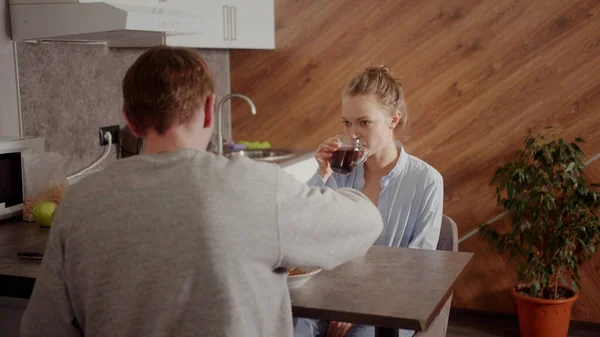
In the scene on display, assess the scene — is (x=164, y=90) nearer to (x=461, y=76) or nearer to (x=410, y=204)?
(x=410, y=204)

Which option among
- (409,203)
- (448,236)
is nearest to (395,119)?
(409,203)

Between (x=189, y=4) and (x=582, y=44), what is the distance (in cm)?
197

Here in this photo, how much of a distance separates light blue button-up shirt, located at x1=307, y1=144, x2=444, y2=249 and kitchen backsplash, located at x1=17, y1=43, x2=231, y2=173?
1.17 m

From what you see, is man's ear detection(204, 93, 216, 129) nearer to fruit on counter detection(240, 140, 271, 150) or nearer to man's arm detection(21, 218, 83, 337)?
man's arm detection(21, 218, 83, 337)

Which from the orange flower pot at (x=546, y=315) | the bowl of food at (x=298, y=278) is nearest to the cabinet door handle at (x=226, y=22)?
the orange flower pot at (x=546, y=315)

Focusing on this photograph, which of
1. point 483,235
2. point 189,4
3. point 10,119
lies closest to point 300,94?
point 189,4

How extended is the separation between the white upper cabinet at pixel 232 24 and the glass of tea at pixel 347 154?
4.05 feet

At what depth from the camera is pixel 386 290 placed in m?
1.47

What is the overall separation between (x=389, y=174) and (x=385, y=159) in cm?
8

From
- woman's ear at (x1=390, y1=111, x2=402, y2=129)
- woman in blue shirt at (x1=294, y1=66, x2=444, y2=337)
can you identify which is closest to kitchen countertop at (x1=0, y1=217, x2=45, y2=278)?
woman in blue shirt at (x1=294, y1=66, x2=444, y2=337)

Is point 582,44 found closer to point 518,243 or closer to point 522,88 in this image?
point 522,88

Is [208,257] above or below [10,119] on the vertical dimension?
below

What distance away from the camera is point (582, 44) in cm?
348

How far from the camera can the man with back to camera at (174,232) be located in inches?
45.3
